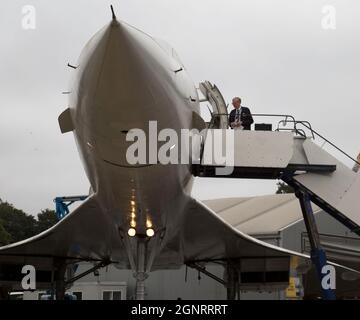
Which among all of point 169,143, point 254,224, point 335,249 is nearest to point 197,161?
point 169,143

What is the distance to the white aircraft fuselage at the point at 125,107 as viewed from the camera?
239 inches

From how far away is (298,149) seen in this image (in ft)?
37.7

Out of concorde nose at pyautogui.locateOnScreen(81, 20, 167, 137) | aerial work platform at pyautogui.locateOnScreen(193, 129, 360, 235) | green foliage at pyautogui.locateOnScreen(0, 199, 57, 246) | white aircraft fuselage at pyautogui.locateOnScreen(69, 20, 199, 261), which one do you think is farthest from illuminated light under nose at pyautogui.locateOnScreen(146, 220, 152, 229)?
green foliage at pyautogui.locateOnScreen(0, 199, 57, 246)

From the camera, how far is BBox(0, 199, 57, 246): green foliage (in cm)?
5550

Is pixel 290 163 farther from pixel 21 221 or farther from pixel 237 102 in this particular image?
pixel 21 221

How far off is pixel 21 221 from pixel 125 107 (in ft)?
174

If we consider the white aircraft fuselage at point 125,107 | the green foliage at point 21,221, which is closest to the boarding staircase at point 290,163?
the white aircraft fuselage at point 125,107

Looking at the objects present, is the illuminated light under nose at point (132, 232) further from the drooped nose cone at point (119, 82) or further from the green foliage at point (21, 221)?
the green foliage at point (21, 221)

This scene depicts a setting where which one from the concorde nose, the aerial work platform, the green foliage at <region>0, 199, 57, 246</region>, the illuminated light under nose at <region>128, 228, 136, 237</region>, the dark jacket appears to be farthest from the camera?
the green foliage at <region>0, 199, 57, 246</region>

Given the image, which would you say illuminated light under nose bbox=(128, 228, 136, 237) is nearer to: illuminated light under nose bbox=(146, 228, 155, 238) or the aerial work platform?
illuminated light under nose bbox=(146, 228, 155, 238)

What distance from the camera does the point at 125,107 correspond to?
20.8 ft

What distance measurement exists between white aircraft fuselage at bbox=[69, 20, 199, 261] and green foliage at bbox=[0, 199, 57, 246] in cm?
4737

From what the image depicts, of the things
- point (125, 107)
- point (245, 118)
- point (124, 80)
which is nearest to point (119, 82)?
point (124, 80)
